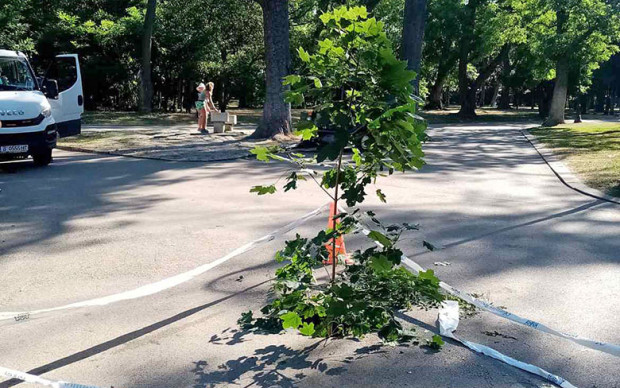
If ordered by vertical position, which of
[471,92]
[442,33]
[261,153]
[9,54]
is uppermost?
[442,33]

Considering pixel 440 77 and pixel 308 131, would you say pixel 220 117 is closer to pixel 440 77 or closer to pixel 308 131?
pixel 308 131

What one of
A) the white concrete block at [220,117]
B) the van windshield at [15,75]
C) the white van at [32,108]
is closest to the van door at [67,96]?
the white van at [32,108]

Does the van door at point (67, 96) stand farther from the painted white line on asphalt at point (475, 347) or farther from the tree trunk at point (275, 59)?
the painted white line on asphalt at point (475, 347)

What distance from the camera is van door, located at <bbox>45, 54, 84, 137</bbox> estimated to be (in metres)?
15.7

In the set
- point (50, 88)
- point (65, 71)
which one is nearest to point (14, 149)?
point (50, 88)

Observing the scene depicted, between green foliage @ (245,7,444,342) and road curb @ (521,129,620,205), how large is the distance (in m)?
7.72

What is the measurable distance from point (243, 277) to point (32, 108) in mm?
9082

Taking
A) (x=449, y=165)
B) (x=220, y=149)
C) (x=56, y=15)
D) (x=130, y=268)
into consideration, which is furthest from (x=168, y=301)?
(x=56, y=15)

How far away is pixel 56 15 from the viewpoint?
34625 mm

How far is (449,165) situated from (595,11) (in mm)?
16980

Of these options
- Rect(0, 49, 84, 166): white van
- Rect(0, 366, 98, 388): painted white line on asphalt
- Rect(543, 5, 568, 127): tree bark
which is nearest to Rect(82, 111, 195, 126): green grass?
Rect(0, 49, 84, 166): white van

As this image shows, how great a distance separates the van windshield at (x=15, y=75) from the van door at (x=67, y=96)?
1.31 meters

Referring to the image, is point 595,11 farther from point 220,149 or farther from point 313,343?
point 313,343

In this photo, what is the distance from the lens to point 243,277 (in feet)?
20.1
